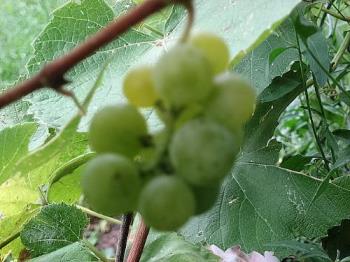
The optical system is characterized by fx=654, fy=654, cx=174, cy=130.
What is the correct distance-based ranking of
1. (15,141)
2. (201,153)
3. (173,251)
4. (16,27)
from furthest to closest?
(16,27)
(173,251)
(15,141)
(201,153)

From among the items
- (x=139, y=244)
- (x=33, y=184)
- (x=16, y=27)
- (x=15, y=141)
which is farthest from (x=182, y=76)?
(x=16, y=27)

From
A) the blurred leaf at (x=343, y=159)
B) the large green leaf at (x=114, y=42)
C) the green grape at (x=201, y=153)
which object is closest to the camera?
the green grape at (x=201, y=153)

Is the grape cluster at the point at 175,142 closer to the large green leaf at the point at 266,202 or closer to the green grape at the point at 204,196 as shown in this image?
the green grape at the point at 204,196

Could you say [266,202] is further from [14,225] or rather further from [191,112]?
[191,112]

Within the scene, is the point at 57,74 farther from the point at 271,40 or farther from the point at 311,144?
the point at 311,144

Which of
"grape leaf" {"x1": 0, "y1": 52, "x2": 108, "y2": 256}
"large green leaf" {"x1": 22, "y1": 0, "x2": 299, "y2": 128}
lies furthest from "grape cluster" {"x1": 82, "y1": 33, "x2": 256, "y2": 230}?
"grape leaf" {"x1": 0, "y1": 52, "x2": 108, "y2": 256}

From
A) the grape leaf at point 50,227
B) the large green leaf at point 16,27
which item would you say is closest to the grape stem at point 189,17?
the grape leaf at point 50,227
